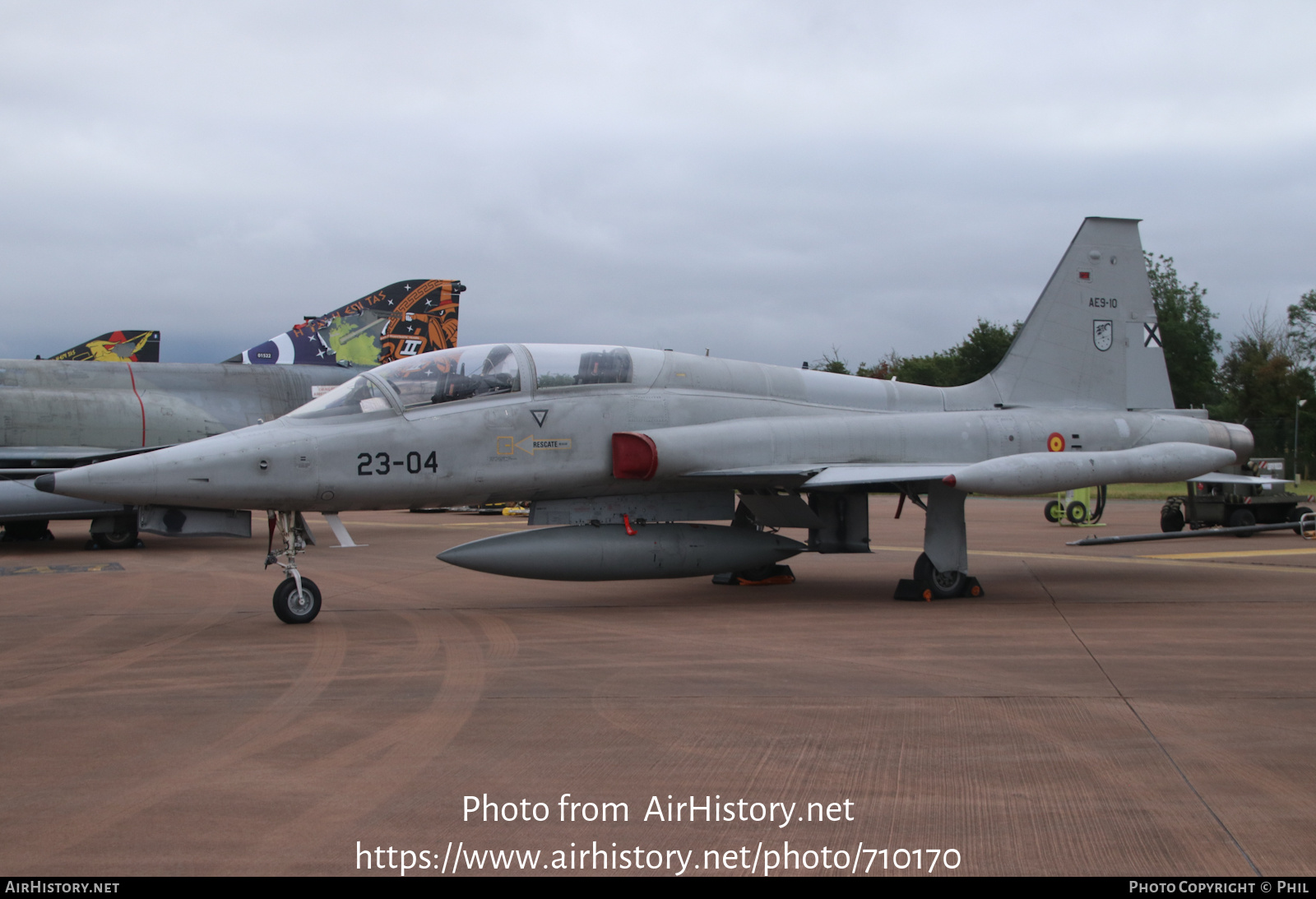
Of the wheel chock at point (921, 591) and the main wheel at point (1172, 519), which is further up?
the wheel chock at point (921, 591)

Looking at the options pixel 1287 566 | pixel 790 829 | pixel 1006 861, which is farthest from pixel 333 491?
pixel 1287 566

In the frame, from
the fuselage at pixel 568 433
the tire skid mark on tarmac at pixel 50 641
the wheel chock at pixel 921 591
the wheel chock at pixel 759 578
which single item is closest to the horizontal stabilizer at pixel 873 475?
the fuselage at pixel 568 433

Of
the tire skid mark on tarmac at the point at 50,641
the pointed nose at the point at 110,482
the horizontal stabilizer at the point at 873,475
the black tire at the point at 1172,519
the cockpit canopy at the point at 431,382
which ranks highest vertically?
the cockpit canopy at the point at 431,382

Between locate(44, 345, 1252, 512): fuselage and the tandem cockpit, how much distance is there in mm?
16

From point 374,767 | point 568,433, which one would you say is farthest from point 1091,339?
point 374,767

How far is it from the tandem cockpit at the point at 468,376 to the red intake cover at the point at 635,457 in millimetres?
709

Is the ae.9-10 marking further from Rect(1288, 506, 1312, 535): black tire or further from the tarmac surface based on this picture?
Rect(1288, 506, 1312, 535): black tire

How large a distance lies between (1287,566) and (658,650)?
32.6ft

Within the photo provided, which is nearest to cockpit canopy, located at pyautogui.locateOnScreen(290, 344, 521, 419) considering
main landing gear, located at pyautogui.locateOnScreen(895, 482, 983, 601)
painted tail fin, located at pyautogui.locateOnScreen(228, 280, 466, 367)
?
main landing gear, located at pyautogui.locateOnScreen(895, 482, 983, 601)

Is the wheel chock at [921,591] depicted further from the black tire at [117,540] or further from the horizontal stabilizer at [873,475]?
the black tire at [117,540]

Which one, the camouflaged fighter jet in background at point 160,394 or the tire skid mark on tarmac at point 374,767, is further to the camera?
the camouflaged fighter jet in background at point 160,394

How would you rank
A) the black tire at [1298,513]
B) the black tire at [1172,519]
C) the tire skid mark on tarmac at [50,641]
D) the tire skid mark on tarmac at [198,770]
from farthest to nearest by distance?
the black tire at [1172,519] → the black tire at [1298,513] → the tire skid mark on tarmac at [50,641] → the tire skid mark on tarmac at [198,770]

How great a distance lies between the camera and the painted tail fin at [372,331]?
22.3m

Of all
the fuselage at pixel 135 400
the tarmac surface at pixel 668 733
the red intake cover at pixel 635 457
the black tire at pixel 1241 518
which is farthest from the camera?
the black tire at pixel 1241 518
